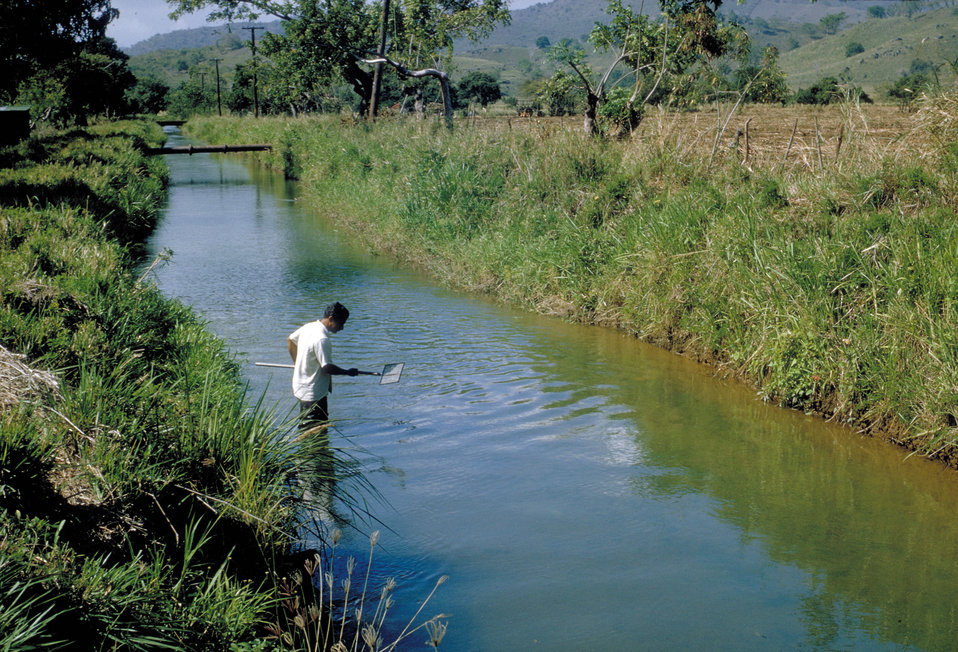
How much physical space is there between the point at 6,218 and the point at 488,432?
6.66m

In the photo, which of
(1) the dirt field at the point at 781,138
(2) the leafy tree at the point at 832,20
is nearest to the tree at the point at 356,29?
(1) the dirt field at the point at 781,138

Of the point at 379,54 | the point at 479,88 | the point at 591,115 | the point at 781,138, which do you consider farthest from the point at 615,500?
the point at 479,88

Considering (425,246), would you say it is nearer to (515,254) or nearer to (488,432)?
(515,254)

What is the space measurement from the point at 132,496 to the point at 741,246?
24.7 ft

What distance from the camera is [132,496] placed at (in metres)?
4.31

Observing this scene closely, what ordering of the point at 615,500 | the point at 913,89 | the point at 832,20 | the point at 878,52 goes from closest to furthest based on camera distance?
the point at 615,500, the point at 913,89, the point at 878,52, the point at 832,20

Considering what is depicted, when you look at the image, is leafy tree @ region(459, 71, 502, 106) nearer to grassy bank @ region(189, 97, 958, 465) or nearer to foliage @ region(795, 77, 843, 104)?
foliage @ region(795, 77, 843, 104)

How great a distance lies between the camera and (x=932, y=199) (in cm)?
883

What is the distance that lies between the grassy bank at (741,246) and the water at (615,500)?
47 cm

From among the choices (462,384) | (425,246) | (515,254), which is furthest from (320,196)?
(462,384)

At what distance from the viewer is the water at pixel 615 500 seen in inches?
196

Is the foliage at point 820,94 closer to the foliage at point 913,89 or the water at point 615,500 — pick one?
the foliage at point 913,89

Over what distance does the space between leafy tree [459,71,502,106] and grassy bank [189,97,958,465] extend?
191 ft

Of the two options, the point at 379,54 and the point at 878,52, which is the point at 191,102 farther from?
the point at 878,52
